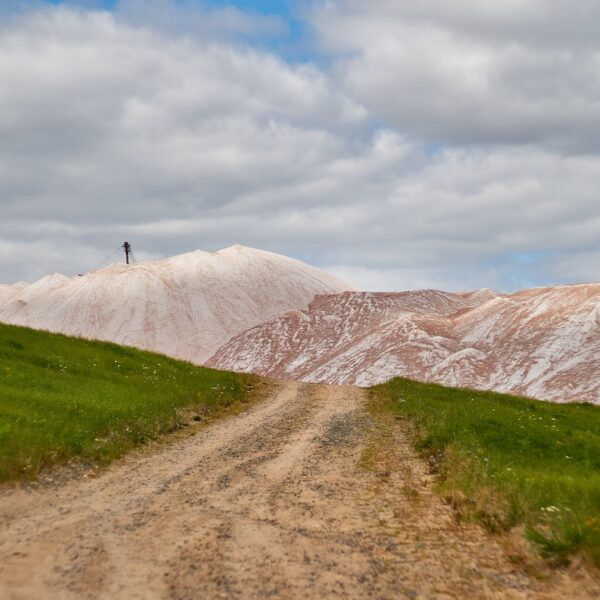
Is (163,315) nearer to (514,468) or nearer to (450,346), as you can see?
(450,346)

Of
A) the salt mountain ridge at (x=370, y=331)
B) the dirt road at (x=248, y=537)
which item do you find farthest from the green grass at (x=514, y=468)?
the salt mountain ridge at (x=370, y=331)

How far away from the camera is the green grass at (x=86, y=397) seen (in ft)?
60.5

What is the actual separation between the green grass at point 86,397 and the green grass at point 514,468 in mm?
10426

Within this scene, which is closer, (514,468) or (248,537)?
(248,537)

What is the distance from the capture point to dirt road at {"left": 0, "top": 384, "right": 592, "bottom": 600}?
369 inches

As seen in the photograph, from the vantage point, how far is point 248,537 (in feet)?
37.5

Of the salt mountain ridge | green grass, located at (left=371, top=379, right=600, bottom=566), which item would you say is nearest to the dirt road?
green grass, located at (left=371, top=379, right=600, bottom=566)

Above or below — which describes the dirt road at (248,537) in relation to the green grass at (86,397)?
below

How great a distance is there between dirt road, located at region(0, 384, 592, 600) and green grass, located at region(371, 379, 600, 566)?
2.41 ft

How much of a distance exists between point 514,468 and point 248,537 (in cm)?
953

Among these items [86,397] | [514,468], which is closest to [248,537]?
[514,468]

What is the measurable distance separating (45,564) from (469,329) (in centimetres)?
12870

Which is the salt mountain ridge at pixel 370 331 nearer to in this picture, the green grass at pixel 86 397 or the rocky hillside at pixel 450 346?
the rocky hillside at pixel 450 346

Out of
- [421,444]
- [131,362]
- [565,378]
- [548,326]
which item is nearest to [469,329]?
[548,326]
